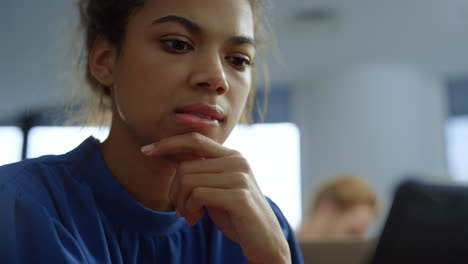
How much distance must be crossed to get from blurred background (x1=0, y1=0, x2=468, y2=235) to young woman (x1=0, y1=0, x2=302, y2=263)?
3.74 m

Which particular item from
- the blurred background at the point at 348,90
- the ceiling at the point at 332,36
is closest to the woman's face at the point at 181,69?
the ceiling at the point at 332,36

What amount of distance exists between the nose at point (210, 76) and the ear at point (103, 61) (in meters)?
0.24

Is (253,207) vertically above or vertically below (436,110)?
below

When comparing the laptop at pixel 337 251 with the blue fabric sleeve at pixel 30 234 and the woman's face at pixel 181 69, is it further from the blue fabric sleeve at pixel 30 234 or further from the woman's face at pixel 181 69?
the blue fabric sleeve at pixel 30 234

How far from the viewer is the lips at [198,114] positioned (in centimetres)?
88

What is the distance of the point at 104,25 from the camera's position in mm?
1055

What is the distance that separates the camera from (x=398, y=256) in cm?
61

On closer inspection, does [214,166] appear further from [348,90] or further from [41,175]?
[348,90]

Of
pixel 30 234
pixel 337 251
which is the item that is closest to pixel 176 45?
pixel 30 234

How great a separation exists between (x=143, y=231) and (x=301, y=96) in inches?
221

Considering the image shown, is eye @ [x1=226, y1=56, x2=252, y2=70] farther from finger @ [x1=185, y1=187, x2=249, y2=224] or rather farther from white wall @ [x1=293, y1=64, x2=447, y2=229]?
white wall @ [x1=293, y1=64, x2=447, y2=229]

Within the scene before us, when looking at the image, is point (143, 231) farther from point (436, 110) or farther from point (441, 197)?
point (436, 110)

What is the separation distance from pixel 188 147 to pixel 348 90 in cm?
522

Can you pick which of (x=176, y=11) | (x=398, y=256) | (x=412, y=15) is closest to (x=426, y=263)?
(x=398, y=256)
